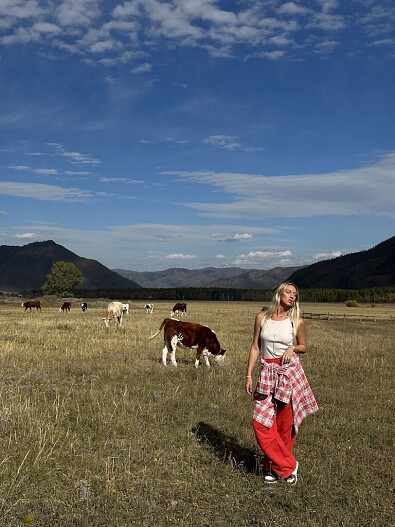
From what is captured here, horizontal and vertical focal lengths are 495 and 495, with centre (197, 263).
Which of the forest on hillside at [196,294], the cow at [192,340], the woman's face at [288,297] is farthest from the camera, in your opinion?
the forest on hillside at [196,294]

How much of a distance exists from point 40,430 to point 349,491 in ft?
14.8

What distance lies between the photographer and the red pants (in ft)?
21.4

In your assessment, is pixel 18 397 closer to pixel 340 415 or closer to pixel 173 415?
pixel 173 415

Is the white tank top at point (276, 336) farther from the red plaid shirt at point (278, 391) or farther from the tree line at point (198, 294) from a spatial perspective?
the tree line at point (198, 294)

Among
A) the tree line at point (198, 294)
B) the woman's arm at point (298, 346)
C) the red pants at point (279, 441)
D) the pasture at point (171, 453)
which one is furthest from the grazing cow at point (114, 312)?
the tree line at point (198, 294)

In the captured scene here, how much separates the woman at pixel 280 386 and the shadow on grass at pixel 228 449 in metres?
0.42

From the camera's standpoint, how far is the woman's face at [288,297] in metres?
6.64

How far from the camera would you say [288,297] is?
664cm

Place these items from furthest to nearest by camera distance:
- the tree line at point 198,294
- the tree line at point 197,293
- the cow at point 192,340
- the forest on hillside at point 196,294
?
the tree line at point 198,294 < the forest on hillside at point 196,294 < the tree line at point 197,293 < the cow at point 192,340

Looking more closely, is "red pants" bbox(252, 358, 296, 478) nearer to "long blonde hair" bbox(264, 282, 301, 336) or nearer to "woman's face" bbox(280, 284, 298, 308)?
"long blonde hair" bbox(264, 282, 301, 336)

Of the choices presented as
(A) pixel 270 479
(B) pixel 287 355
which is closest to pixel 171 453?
(A) pixel 270 479

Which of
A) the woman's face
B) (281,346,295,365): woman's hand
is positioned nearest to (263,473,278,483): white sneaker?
(281,346,295,365): woman's hand

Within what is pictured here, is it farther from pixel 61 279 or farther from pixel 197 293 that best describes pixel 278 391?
pixel 197 293

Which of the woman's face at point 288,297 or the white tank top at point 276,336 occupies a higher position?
the woman's face at point 288,297
